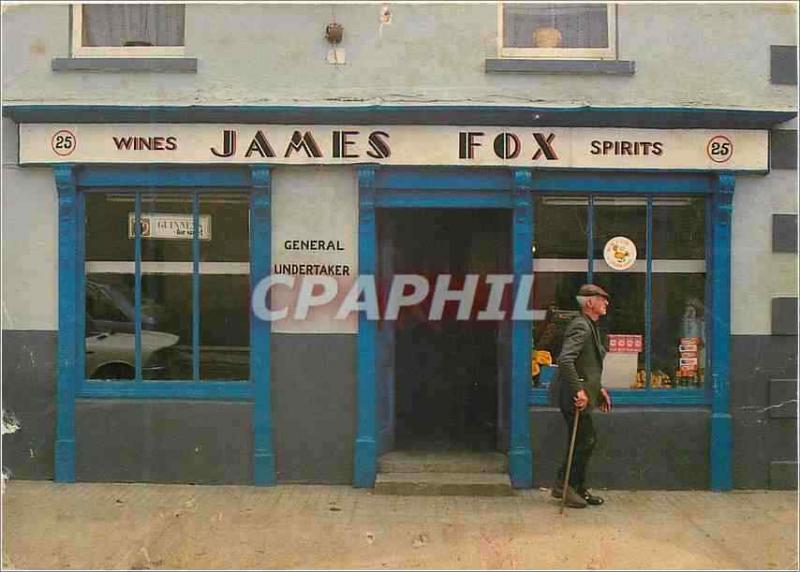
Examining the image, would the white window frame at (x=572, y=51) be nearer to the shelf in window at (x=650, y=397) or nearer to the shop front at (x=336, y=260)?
the shop front at (x=336, y=260)

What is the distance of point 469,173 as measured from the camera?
702 cm

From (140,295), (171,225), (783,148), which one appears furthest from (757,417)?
(140,295)

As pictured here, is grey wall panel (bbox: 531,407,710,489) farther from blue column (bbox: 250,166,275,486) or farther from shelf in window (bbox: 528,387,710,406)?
blue column (bbox: 250,166,275,486)

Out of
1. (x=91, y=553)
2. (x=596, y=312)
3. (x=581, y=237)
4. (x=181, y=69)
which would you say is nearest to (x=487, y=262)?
(x=581, y=237)

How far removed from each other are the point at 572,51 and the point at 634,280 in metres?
2.03

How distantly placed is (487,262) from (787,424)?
294 cm

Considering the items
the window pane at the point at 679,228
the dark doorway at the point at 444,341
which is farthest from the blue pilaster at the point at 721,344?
the dark doorway at the point at 444,341

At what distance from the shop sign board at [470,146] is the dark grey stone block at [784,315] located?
1151mm

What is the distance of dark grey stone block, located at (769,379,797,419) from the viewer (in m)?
7.07

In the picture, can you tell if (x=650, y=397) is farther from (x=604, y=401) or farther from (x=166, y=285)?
(x=166, y=285)

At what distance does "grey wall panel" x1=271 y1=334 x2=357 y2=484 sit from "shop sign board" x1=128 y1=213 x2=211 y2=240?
1.14 metres

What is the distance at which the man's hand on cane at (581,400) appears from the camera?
6.30m

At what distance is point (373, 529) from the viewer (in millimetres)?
6043

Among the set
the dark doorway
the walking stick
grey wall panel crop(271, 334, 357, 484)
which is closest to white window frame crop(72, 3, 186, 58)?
the dark doorway
